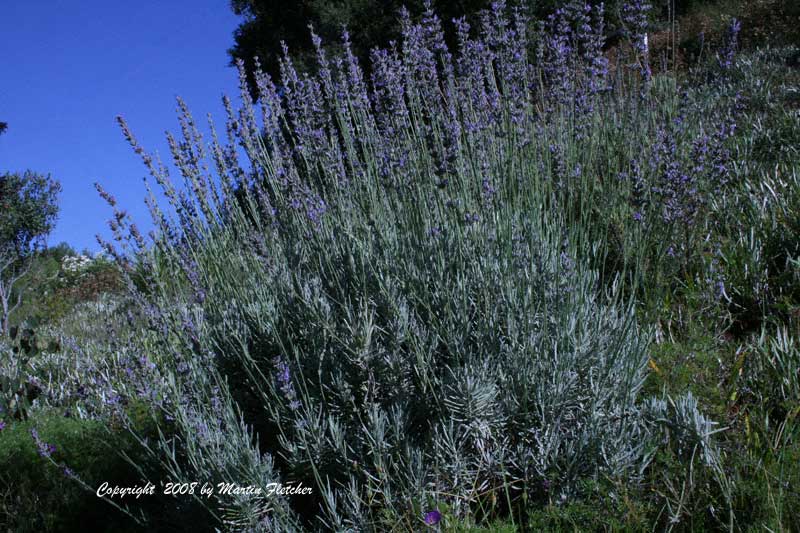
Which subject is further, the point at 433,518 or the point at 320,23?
the point at 320,23

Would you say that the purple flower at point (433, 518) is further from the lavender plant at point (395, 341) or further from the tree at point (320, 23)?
the tree at point (320, 23)

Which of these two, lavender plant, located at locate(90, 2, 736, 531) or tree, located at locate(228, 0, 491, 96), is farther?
tree, located at locate(228, 0, 491, 96)

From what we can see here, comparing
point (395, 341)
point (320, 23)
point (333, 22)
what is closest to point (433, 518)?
point (395, 341)

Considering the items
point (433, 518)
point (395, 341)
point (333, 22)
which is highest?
point (333, 22)

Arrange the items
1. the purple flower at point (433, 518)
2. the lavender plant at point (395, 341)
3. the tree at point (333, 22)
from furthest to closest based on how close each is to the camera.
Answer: the tree at point (333, 22) < the lavender plant at point (395, 341) < the purple flower at point (433, 518)

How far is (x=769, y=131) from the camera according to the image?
18.5 ft

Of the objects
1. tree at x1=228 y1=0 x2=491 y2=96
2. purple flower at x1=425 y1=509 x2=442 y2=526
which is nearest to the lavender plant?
purple flower at x1=425 y1=509 x2=442 y2=526

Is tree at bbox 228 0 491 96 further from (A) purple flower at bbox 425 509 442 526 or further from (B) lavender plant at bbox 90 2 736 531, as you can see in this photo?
(A) purple flower at bbox 425 509 442 526

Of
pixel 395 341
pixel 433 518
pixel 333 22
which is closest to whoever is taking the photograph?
pixel 433 518

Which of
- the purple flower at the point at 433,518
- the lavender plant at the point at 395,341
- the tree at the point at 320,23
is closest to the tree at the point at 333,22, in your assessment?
the tree at the point at 320,23

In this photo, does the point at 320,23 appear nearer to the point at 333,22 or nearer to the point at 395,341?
the point at 333,22

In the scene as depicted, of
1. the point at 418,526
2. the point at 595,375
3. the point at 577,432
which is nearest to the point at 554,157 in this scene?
the point at 595,375

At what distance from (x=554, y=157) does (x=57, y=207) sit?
1907 centimetres

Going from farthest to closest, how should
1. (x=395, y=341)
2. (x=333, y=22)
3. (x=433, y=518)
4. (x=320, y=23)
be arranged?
1. (x=320, y=23)
2. (x=333, y=22)
3. (x=395, y=341)
4. (x=433, y=518)
